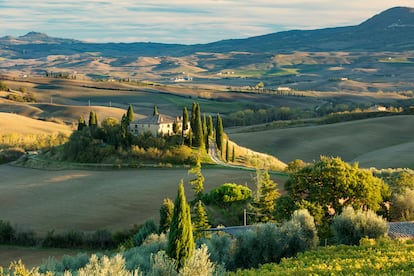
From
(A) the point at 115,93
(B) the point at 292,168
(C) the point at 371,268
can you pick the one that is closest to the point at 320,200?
(C) the point at 371,268

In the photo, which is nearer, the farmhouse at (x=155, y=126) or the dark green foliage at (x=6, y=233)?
the dark green foliage at (x=6, y=233)

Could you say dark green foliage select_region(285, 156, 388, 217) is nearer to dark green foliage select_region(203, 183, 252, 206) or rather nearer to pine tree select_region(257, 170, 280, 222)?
pine tree select_region(257, 170, 280, 222)

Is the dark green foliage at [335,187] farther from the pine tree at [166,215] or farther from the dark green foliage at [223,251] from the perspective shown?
the dark green foliage at [223,251]

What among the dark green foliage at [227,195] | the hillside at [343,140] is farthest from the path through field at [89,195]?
the hillside at [343,140]

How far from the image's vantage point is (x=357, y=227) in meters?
30.6

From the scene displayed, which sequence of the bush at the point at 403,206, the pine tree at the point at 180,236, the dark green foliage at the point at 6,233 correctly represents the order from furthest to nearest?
the dark green foliage at the point at 6,233, the bush at the point at 403,206, the pine tree at the point at 180,236

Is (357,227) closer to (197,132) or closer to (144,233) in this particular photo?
(144,233)

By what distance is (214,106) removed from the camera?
171 meters

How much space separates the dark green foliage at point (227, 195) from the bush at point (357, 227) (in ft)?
58.4

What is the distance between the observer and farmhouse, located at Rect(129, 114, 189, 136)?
73.6 meters

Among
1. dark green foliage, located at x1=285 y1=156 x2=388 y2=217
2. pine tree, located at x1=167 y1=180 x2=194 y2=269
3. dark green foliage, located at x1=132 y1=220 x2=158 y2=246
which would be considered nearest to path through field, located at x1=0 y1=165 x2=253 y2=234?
dark green foliage, located at x1=132 y1=220 x2=158 y2=246

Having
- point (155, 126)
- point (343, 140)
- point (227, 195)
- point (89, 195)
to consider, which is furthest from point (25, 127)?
point (227, 195)

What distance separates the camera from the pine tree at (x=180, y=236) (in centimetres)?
2239

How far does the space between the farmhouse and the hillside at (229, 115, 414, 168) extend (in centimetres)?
2372
